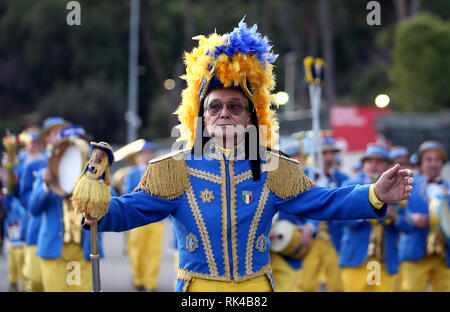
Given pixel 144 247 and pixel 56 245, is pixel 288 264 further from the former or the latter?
pixel 144 247

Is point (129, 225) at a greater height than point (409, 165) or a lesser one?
lesser

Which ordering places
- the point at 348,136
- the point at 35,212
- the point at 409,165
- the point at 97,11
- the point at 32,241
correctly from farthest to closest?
the point at 97,11 → the point at 348,136 → the point at 409,165 → the point at 32,241 → the point at 35,212

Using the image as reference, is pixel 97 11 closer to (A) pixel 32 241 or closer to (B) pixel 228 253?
(A) pixel 32 241

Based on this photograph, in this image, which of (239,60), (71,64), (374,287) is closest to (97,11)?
(71,64)

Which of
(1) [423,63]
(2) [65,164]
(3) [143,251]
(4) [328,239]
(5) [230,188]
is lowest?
(3) [143,251]

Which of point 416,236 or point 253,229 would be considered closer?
point 253,229

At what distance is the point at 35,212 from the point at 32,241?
2.36ft

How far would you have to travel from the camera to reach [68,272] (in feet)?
25.4

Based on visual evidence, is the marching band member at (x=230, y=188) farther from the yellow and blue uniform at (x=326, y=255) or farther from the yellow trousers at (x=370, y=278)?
the yellow and blue uniform at (x=326, y=255)

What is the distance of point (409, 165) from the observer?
10617 millimetres

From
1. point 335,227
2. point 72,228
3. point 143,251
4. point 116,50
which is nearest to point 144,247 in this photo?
point 143,251

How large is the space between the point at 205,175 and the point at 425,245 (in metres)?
5.02

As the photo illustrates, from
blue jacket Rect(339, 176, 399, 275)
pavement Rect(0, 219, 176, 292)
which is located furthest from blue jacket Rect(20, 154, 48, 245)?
blue jacket Rect(339, 176, 399, 275)

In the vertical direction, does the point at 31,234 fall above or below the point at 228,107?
below
